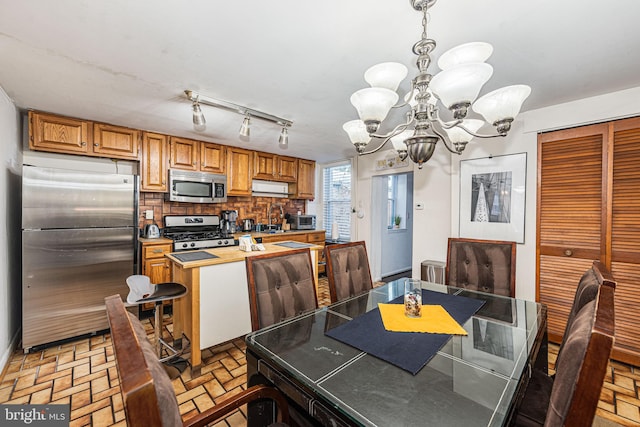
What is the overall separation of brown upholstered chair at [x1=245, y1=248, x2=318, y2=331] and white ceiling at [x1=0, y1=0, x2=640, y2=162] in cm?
129

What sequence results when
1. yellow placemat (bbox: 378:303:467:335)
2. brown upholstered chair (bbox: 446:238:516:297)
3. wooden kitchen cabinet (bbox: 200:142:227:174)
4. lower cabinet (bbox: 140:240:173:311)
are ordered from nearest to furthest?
yellow placemat (bbox: 378:303:467:335), brown upholstered chair (bbox: 446:238:516:297), lower cabinet (bbox: 140:240:173:311), wooden kitchen cabinet (bbox: 200:142:227:174)

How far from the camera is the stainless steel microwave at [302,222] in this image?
4906 mm

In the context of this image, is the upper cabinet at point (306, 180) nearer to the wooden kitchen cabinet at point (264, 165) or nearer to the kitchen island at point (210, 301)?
the wooden kitchen cabinet at point (264, 165)

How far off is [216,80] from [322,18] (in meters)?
1.04

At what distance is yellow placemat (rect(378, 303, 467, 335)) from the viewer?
1291 millimetres

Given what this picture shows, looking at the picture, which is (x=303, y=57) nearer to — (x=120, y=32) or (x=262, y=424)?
(x=120, y=32)

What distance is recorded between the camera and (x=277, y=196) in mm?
4828

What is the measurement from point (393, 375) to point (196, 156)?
3.68 meters

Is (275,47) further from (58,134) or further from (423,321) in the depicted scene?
(58,134)

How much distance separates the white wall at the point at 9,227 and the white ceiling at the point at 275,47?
26 centimetres

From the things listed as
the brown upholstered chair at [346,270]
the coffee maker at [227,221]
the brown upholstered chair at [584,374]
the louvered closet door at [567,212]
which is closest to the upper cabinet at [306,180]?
the coffee maker at [227,221]

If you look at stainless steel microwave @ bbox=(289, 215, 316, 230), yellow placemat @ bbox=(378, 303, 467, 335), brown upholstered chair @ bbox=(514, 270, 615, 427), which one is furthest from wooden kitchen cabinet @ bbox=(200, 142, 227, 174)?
brown upholstered chair @ bbox=(514, 270, 615, 427)

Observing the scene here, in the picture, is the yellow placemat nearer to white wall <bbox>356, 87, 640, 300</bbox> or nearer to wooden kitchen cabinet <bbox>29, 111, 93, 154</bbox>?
white wall <bbox>356, 87, 640, 300</bbox>

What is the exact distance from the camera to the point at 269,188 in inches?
183
